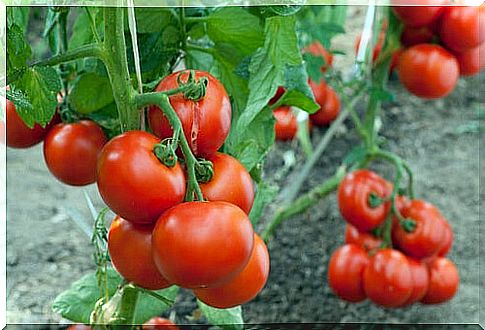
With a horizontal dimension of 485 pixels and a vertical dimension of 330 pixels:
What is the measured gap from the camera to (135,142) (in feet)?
2.07

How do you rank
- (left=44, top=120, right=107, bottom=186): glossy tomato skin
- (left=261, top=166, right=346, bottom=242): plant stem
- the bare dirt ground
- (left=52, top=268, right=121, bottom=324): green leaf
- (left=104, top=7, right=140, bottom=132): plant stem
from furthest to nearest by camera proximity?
1. (left=261, top=166, right=346, bottom=242): plant stem
2. the bare dirt ground
3. (left=52, top=268, right=121, bottom=324): green leaf
4. (left=44, top=120, right=107, bottom=186): glossy tomato skin
5. (left=104, top=7, right=140, bottom=132): plant stem

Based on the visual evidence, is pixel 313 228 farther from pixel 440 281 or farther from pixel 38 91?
pixel 38 91

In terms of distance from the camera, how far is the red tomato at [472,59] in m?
1.28

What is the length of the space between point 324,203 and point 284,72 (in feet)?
3.06

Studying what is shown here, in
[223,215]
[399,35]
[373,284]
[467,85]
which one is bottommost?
[467,85]

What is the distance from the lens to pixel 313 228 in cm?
164

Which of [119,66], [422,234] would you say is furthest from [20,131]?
[422,234]

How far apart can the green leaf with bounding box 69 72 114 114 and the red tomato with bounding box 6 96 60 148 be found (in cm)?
3

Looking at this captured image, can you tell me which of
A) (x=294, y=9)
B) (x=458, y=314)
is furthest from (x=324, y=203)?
(x=294, y=9)

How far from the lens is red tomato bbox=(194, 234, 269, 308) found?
686 mm

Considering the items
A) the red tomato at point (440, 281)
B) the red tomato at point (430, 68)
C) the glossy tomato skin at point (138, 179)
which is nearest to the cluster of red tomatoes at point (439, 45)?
the red tomato at point (430, 68)

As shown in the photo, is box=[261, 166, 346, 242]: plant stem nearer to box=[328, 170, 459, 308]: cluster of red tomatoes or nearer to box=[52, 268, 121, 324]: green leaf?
box=[328, 170, 459, 308]: cluster of red tomatoes

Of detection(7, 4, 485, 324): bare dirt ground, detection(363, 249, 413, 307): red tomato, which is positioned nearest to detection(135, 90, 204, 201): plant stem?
detection(7, 4, 485, 324): bare dirt ground

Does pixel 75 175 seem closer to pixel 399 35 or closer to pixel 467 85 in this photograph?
pixel 399 35
